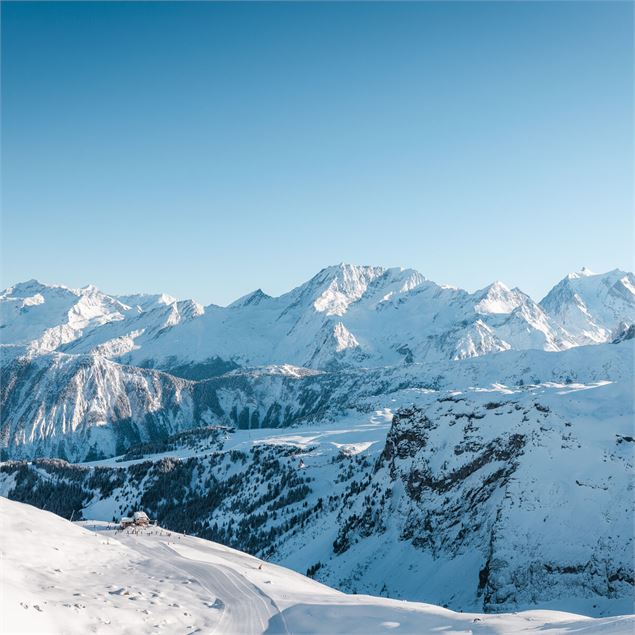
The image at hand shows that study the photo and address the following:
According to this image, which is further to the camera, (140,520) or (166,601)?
(140,520)

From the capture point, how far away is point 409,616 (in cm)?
2631

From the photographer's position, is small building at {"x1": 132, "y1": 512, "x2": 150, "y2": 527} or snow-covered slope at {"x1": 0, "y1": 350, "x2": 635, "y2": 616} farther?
small building at {"x1": 132, "y1": 512, "x2": 150, "y2": 527}

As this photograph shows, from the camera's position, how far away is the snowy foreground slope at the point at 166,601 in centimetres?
2219

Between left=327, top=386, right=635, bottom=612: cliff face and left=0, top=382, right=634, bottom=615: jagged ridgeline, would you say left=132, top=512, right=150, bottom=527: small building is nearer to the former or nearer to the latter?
left=0, top=382, right=634, bottom=615: jagged ridgeline

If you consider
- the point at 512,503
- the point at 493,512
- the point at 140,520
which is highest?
the point at 512,503

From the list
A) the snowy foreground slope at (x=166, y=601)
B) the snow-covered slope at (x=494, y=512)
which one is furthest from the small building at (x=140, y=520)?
the snow-covered slope at (x=494, y=512)

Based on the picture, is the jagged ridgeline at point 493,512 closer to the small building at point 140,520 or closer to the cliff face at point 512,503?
the cliff face at point 512,503

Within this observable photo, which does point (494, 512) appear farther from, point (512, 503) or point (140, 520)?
point (140, 520)

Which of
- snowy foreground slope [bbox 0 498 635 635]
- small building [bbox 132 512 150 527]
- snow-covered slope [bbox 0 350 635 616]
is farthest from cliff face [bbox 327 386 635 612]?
small building [bbox 132 512 150 527]

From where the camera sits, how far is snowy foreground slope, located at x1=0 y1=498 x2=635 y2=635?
22.2 m

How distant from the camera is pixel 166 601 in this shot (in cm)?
2595

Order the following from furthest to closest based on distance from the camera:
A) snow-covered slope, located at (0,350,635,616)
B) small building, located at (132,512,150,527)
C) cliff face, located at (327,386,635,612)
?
small building, located at (132,512,150,527) < snow-covered slope, located at (0,350,635,616) < cliff face, located at (327,386,635,612)

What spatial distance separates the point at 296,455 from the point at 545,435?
118 meters

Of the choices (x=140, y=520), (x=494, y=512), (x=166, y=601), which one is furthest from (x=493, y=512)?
(x=166, y=601)
